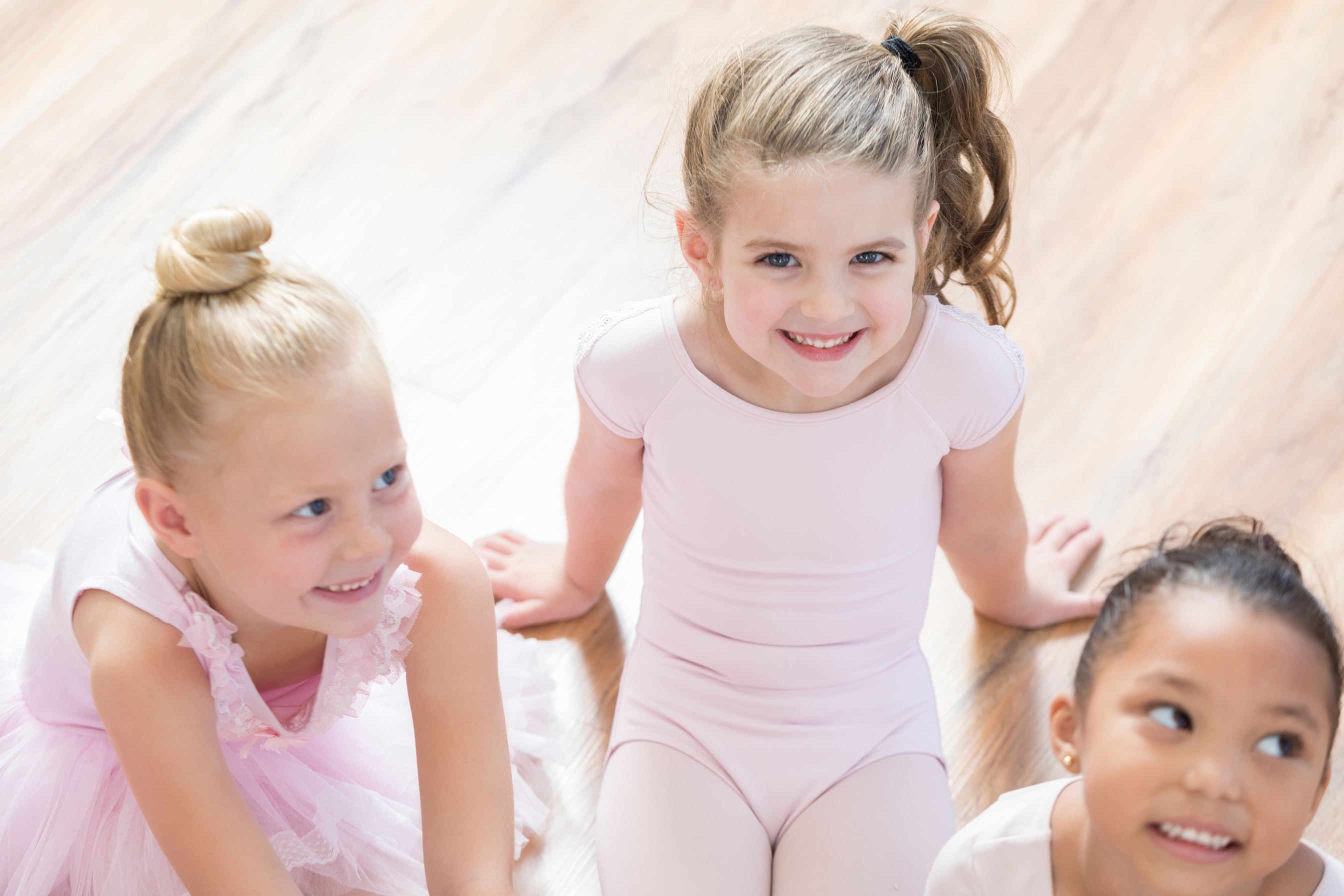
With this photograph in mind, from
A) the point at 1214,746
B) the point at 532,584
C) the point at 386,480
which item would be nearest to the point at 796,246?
the point at 386,480

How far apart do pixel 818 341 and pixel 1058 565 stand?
522 mm

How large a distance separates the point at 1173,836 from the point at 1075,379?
0.85m

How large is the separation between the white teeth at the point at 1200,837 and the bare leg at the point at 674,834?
39 centimetres

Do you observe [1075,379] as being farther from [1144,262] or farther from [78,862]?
[78,862]

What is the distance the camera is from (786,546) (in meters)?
1.16

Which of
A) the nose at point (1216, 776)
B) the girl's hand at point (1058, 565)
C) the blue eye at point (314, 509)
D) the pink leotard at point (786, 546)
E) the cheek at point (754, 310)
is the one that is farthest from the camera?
the girl's hand at point (1058, 565)

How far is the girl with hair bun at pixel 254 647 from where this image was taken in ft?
2.81

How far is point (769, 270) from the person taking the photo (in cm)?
100

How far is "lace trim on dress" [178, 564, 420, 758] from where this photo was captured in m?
0.97

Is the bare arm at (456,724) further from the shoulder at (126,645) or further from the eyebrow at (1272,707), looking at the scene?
the eyebrow at (1272,707)

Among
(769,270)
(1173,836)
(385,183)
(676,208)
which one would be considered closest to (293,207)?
(385,183)

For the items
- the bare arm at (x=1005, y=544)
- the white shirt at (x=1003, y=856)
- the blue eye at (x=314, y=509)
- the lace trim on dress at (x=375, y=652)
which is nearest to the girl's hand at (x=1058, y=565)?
the bare arm at (x=1005, y=544)

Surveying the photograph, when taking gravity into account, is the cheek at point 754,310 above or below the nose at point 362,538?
above

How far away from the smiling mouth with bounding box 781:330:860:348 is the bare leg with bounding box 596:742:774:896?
39 cm
